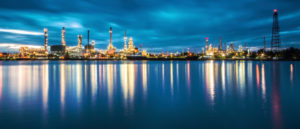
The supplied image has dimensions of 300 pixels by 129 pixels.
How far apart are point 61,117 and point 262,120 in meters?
6.04

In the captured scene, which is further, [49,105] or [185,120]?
[49,105]

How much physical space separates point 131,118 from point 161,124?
102cm

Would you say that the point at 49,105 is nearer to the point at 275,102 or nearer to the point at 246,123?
the point at 246,123

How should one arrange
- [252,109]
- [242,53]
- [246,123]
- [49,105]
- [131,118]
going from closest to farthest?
[246,123] → [131,118] → [252,109] → [49,105] → [242,53]

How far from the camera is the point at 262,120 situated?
6.41 metres

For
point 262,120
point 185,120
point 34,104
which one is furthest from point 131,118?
point 34,104

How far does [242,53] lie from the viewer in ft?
582

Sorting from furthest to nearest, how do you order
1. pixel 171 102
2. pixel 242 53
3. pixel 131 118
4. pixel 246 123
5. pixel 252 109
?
pixel 242 53 < pixel 171 102 < pixel 252 109 < pixel 131 118 < pixel 246 123

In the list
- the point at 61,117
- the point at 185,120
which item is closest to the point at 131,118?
the point at 185,120

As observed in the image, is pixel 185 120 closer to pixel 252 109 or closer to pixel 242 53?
pixel 252 109

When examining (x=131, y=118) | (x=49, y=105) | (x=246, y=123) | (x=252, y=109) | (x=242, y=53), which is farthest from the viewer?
(x=242, y=53)

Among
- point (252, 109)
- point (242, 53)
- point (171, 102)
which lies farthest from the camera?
point (242, 53)

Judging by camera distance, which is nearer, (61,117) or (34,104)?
(61,117)

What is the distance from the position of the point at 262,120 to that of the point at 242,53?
608 feet
